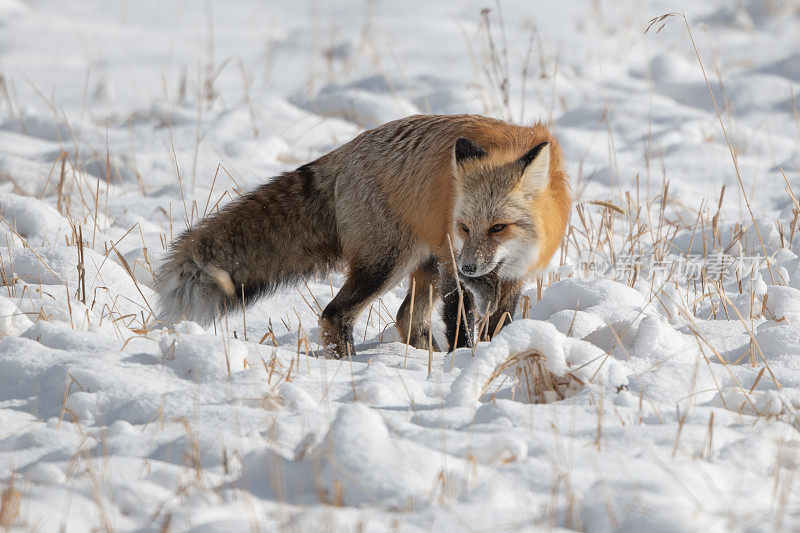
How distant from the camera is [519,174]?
15.4ft

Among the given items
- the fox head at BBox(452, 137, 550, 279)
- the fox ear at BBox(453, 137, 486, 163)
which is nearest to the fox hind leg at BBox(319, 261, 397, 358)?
the fox head at BBox(452, 137, 550, 279)

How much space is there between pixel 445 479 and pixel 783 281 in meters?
3.82

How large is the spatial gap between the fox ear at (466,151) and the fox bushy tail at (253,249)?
102 cm

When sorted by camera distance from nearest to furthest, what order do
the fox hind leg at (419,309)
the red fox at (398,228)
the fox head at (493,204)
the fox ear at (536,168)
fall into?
1. the fox ear at (536,168)
2. the fox head at (493,204)
3. the red fox at (398,228)
4. the fox hind leg at (419,309)

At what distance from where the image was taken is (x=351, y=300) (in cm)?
512

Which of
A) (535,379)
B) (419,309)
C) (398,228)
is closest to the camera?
(535,379)

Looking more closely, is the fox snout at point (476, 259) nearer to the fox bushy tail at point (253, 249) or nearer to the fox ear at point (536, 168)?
the fox ear at point (536, 168)

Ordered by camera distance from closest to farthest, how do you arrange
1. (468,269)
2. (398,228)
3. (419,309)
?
(468,269)
(398,228)
(419,309)

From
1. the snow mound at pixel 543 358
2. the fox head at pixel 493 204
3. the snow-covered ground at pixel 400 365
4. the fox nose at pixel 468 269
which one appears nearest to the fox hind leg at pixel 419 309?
the snow-covered ground at pixel 400 365

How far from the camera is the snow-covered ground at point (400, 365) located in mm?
2543

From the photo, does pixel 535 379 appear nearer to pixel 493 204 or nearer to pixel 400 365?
pixel 400 365

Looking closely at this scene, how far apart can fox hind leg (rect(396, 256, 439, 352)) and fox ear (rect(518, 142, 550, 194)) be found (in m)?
0.85

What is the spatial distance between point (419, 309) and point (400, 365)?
1.17m

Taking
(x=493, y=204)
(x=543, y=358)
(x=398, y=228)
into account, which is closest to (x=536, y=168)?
(x=493, y=204)
